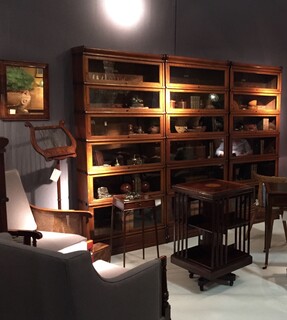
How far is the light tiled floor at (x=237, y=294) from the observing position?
268 centimetres

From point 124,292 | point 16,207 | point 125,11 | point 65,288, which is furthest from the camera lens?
point 125,11

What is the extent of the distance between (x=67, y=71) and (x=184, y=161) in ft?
5.24

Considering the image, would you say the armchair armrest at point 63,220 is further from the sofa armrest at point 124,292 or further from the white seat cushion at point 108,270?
the sofa armrest at point 124,292

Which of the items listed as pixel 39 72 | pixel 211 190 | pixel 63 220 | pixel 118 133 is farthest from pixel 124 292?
pixel 39 72

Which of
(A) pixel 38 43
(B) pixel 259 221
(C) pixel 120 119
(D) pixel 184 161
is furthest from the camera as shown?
(B) pixel 259 221

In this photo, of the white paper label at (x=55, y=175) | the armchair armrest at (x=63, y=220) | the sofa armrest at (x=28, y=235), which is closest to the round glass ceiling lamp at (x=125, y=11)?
the white paper label at (x=55, y=175)

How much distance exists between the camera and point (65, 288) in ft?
5.11

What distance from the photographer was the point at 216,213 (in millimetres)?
2961

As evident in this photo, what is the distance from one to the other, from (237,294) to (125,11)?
2971 millimetres

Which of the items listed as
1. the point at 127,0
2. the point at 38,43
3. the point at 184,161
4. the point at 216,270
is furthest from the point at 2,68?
the point at 216,270

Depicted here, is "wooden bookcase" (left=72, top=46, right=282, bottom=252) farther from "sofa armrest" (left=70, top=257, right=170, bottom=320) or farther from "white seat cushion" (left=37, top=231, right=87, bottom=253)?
"sofa armrest" (left=70, top=257, right=170, bottom=320)

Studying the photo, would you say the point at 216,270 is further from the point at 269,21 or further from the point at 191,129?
the point at 269,21

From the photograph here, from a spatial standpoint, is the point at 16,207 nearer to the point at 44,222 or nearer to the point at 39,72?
the point at 44,222

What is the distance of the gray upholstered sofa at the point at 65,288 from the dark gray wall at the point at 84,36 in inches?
61.3
